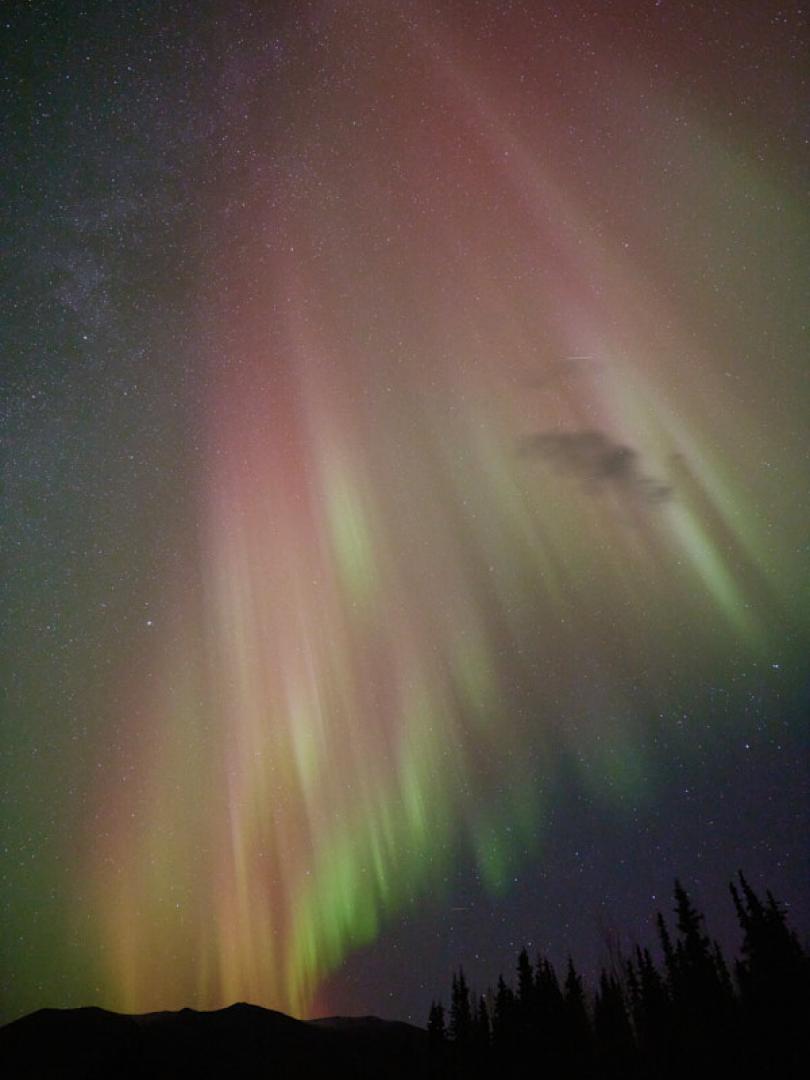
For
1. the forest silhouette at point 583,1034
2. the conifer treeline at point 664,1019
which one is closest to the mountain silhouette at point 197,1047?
the forest silhouette at point 583,1034

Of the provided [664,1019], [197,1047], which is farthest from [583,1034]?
[197,1047]

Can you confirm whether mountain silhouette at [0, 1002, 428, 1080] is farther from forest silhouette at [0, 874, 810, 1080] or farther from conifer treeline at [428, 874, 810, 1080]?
conifer treeline at [428, 874, 810, 1080]

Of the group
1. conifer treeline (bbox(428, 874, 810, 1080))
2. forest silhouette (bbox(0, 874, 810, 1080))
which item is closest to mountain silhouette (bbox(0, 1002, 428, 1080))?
forest silhouette (bbox(0, 874, 810, 1080))

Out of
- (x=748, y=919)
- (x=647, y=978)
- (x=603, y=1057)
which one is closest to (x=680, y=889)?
(x=748, y=919)

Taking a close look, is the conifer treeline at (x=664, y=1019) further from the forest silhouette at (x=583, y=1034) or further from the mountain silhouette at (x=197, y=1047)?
the mountain silhouette at (x=197, y=1047)

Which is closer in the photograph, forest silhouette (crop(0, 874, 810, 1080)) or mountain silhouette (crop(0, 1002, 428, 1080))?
forest silhouette (crop(0, 874, 810, 1080))

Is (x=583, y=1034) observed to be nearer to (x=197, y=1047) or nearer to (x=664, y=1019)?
(x=664, y=1019)
